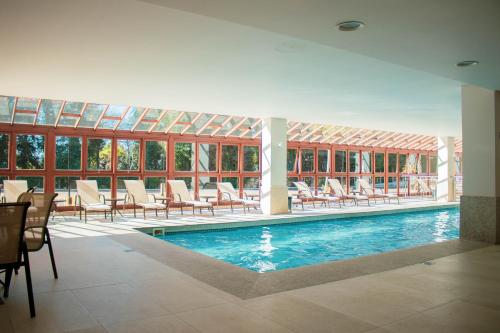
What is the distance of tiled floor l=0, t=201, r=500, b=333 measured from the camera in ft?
9.93

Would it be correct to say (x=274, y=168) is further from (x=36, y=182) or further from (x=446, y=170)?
(x=446, y=170)

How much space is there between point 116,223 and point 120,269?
4.74m

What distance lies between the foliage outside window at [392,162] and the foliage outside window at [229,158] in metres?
8.57

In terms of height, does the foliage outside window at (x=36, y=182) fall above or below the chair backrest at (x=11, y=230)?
above

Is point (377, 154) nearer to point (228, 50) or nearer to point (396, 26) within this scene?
point (228, 50)

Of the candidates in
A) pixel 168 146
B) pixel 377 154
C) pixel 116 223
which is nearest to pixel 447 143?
→ pixel 377 154

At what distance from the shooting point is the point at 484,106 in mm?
6848

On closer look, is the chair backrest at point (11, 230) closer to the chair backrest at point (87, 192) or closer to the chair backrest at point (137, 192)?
the chair backrest at point (87, 192)

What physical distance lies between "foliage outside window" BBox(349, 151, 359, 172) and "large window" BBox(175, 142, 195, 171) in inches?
294

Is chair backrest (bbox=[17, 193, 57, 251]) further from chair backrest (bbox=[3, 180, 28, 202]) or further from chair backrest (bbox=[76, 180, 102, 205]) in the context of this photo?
chair backrest (bbox=[76, 180, 102, 205])

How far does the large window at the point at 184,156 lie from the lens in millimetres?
12853

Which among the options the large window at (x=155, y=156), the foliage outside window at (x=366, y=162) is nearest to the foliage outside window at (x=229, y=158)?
the large window at (x=155, y=156)

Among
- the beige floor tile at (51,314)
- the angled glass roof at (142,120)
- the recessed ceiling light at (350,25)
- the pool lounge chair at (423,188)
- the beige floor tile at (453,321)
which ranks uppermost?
the angled glass roof at (142,120)

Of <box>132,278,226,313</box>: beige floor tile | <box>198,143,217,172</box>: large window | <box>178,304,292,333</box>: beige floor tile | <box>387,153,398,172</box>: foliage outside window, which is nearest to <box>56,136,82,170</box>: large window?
<box>198,143,217,172</box>: large window
